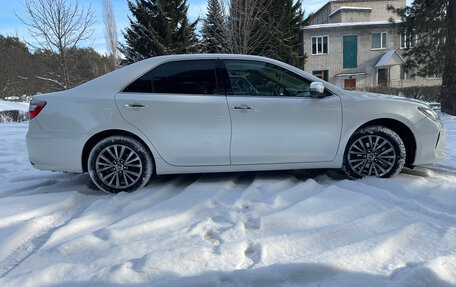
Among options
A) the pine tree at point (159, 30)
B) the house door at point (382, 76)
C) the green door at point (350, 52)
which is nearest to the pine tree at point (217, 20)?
the pine tree at point (159, 30)

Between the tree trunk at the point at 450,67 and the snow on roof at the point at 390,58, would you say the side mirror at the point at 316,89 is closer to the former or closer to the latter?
the tree trunk at the point at 450,67

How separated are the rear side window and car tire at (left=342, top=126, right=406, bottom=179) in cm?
180

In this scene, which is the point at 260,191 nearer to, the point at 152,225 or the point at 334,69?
the point at 152,225

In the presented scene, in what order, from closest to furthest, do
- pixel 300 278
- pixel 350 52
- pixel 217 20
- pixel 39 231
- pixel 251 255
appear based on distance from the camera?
pixel 300 278
pixel 251 255
pixel 39 231
pixel 217 20
pixel 350 52

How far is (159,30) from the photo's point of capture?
20719 mm

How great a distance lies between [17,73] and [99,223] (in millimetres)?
32788

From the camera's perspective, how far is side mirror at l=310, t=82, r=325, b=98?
3.38m

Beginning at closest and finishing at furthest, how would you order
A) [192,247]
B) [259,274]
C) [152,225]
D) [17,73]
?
[259,274] < [192,247] < [152,225] < [17,73]

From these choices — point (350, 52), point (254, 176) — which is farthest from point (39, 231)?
point (350, 52)

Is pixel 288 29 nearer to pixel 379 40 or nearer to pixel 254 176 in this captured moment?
pixel 379 40

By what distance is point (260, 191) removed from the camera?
10.8ft

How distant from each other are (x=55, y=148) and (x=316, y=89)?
9.81 feet

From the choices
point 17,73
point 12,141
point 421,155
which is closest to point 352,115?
point 421,155

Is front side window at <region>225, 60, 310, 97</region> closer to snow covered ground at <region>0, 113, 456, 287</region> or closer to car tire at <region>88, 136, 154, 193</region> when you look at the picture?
snow covered ground at <region>0, 113, 456, 287</region>
